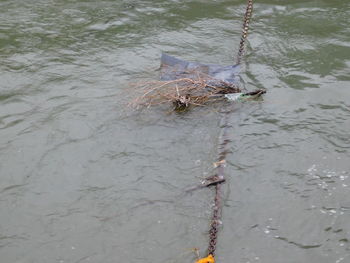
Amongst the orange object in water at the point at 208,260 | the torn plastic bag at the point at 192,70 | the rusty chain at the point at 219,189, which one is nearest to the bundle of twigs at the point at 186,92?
the torn plastic bag at the point at 192,70

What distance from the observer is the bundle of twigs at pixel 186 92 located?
6.55m

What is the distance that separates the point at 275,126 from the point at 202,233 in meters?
2.19

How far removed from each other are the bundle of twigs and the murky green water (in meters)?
0.19

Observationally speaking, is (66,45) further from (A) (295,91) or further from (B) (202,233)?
(B) (202,233)

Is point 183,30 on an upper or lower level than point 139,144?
upper

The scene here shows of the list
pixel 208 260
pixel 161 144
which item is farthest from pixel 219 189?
pixel 208 260

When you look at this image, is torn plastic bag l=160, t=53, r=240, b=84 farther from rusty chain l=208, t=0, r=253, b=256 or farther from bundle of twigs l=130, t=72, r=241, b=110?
rusty chain l=208, t=0, r=253, b=256

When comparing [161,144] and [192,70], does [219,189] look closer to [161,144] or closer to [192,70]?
[161,144]

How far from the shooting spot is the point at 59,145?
5.99m

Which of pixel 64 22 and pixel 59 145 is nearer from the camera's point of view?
pixel 59 145

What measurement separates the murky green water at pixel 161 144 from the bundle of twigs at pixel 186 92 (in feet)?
0.63

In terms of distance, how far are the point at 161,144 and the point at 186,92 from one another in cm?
105

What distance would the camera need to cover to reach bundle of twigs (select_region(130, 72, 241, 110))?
6.55m

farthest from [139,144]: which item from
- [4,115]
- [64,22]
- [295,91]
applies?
[64,22]
